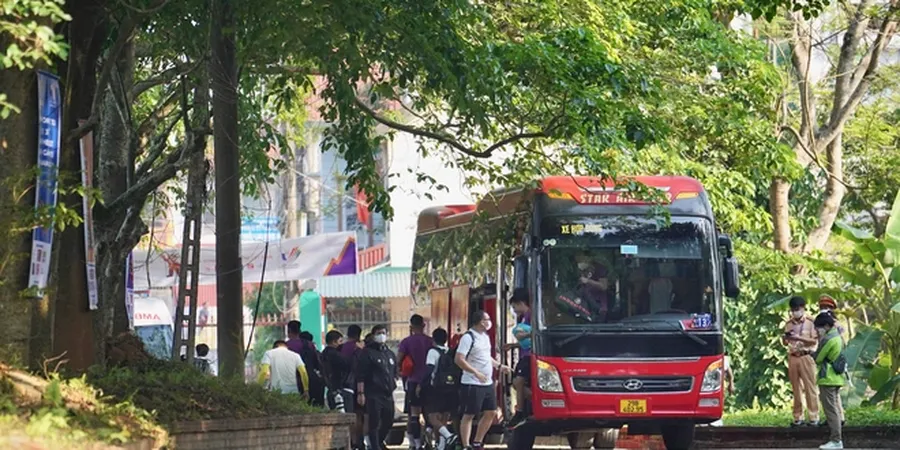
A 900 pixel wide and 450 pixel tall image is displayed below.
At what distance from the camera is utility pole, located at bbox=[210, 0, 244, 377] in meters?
16.7

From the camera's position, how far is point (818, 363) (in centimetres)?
2062

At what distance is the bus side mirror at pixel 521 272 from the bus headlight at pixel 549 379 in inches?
37.2

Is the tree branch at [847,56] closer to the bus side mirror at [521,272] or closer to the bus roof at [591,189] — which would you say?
the bus roof at [591,189]

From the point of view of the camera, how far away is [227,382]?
14.9 meters

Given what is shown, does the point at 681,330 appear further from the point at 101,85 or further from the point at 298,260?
the point at 298,260

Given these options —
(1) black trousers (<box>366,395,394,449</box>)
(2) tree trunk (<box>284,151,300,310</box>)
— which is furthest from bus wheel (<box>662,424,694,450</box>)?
(2) tree trunk (<box>284,151,300,310</box>)

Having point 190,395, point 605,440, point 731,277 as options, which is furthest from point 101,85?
point 605,440

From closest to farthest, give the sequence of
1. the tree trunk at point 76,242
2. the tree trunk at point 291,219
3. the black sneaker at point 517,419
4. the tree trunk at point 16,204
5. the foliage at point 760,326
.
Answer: the tree trunk at point 16,204 → the tree trunk at point 76,242 → the black sneaker at point 517,419 → the foliage at point 760,326 → the tree trunk at point 291,219

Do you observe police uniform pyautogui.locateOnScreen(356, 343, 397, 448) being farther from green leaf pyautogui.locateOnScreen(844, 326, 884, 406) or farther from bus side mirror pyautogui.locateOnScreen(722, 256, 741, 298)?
green leaf pyautogui.locateOnScreen(844, 326, 884, 406)

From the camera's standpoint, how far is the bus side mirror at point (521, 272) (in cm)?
1889

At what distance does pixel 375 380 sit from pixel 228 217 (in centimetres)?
430

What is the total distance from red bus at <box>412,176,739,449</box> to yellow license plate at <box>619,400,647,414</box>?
1 centimetres

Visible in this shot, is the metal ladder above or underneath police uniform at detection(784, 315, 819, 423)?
above

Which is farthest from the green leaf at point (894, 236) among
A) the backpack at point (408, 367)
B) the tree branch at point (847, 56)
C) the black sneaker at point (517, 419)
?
the backpack at point (408, 367)
